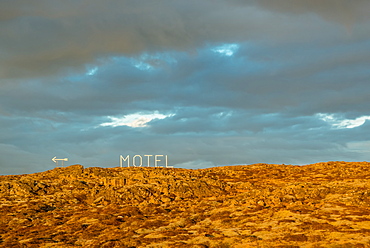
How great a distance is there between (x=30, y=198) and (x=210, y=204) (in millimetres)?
20199

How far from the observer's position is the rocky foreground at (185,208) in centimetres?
2283

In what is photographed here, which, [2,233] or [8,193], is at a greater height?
[8,193]

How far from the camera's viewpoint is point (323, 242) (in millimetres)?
19938

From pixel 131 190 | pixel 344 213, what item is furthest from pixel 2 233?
pixel 344 213

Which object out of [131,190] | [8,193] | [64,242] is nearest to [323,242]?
[64,242]

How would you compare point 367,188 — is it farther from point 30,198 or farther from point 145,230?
point 30,198

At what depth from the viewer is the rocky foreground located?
22828 millimetres

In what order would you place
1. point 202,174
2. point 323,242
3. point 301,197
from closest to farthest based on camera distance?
point 323,242 → point 301,197 → point 202,174

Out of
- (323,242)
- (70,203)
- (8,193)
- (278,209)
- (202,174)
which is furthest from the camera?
(202,174)

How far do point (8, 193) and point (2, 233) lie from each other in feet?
46.3

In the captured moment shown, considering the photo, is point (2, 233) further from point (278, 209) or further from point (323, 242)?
point (323, 242)

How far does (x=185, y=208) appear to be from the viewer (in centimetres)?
3322

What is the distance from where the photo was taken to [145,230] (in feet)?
87.7

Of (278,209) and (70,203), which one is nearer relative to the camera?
(278,209)
